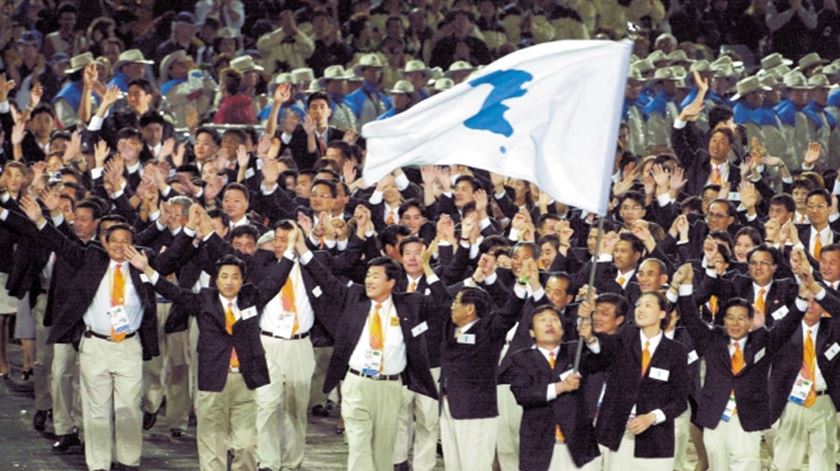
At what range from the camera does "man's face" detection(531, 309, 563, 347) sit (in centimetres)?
1508

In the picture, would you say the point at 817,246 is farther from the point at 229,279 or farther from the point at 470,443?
the point at 229,279

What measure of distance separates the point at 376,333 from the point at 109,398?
7.74 ft

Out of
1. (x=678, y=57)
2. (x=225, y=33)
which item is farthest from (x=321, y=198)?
(x=678, y=57)

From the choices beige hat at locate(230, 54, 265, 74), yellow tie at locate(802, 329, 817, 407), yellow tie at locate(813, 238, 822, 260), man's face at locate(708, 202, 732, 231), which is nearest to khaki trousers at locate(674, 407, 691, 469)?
yellow tie at locate(802, 329, 817, 407)

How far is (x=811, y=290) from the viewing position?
52.1 ft

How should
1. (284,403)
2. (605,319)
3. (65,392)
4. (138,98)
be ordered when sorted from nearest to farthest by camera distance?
(605,319), (284,403), (65,392), (138,98)

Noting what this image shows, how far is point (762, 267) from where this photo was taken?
16969 mm

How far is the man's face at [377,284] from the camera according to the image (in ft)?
52.3

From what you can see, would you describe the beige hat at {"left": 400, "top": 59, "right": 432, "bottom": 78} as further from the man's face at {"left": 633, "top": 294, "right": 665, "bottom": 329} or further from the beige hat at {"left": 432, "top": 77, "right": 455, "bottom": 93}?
the man's face at {"left": 633, "top": 294, "right": 665, "bottom": 329}

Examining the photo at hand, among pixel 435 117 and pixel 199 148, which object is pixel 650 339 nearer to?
pixel 435 117

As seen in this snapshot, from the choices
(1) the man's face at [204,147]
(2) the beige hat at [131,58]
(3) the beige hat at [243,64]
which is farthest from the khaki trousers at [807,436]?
(2) the beige hat at [131,58]

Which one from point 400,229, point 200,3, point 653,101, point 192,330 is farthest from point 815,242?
point 200,3

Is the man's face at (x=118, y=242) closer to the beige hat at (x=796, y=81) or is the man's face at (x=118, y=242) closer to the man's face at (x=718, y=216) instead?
the man's face at (x=718, y=216)

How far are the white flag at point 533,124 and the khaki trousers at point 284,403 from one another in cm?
305
